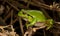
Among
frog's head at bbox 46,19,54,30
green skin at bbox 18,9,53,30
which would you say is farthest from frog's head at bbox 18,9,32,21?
frog's head at bbox 46,19,54,30

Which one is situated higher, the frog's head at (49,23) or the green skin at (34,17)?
the green skin at (34,17)

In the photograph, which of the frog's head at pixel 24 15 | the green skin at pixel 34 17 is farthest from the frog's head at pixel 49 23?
the frog's head at pixel 24 15

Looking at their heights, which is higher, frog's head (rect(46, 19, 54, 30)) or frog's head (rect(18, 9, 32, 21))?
frog's head (rect(18, 9, 32, 21))

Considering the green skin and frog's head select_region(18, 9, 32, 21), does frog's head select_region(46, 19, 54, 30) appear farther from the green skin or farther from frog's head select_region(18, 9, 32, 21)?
frog's head select_region(18, 9, 32, 21)

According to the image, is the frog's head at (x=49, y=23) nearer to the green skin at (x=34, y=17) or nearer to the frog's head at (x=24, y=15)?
the green skin at (x=34, y=17)

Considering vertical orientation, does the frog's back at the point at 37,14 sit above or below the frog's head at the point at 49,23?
above

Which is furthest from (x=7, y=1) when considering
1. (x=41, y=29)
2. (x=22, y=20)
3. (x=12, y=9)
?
(x=41, y=29)

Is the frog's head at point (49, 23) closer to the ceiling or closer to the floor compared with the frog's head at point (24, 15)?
closer to the floor

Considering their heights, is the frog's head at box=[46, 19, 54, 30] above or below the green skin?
below
